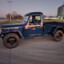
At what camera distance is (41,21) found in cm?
429

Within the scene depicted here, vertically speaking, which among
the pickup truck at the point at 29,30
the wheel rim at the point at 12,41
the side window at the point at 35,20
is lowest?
the wheel rim at the point at 12,41

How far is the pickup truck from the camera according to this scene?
12.6ft

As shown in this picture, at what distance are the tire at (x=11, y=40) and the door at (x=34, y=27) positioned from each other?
2.16 feet

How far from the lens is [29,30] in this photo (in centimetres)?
418

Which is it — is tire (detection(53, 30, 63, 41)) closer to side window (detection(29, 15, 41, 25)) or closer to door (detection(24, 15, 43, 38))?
door (detection(24, 15, 43, 38))

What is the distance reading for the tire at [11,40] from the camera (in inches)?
149

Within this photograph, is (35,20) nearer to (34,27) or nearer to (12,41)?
(34,27)

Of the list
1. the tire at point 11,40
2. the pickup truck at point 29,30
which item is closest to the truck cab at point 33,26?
the pickup truck at point 29,30

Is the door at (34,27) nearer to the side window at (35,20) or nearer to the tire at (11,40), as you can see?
the side window at (35,20)

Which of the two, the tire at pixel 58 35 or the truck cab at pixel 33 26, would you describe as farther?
the tire at pixel 58 35

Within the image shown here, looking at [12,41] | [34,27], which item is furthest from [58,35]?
[12,41]

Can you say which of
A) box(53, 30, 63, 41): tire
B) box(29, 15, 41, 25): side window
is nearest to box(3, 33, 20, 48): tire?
box(29, 15, 41, 25): side window

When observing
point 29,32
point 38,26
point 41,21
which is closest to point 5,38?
point 29,32

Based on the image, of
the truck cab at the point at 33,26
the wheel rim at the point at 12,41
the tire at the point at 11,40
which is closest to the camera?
the tire at the point at 11,40
